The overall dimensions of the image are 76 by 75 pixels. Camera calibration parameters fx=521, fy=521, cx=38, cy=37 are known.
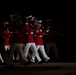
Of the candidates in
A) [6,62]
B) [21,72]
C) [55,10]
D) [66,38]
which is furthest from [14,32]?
[55,10]

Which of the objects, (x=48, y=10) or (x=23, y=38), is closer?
(x=23, y=38)

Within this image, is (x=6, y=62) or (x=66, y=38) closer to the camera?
(x=6, y=62)

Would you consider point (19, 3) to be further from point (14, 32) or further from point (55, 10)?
point (14, 32)

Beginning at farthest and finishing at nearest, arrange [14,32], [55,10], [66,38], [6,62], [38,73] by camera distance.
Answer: [55,10], [66,38], [14,32], [6,62], [38,73]

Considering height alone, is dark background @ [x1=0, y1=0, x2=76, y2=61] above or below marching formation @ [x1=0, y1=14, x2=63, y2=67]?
above

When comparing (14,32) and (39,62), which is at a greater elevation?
(14,32)

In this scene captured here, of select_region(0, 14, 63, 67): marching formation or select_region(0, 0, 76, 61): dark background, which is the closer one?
select_region(0, 14, 63, 67): marching formation

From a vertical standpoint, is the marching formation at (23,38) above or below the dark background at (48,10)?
below

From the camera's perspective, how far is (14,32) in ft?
69.9

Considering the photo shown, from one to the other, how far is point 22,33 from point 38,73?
450 centimetres

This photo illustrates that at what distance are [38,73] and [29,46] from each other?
5141 mm

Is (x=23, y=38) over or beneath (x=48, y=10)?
beneath

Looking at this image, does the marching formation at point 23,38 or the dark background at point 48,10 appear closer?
the marching formation at point 23,38

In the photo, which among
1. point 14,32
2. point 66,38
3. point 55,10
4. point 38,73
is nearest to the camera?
point 38,73
